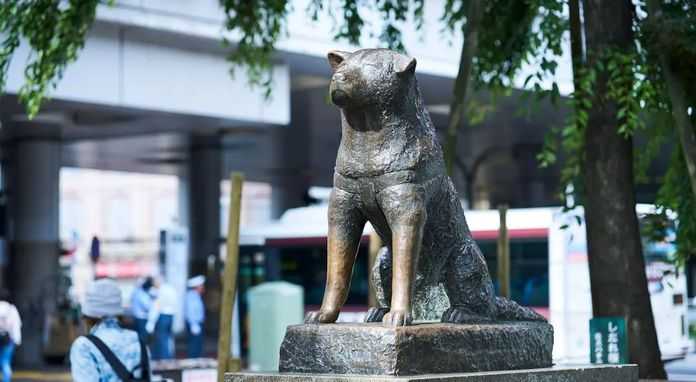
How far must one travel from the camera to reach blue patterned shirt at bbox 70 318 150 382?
23.6 feet

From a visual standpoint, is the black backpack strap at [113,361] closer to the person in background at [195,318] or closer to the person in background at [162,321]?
the person in background at [162,321]

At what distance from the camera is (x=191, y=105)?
2061cm

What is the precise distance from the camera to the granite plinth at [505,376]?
4.80 m

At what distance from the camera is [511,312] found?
5703 millimetres

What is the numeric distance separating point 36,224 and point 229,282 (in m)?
17.4

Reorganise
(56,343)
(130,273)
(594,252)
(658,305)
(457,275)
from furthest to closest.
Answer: (130,273) → (56,343) → (658,305) → (594,252) → (457,275)

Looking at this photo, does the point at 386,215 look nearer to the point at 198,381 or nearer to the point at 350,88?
the point at 350,88

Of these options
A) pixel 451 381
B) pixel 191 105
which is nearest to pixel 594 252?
pixel 451 381

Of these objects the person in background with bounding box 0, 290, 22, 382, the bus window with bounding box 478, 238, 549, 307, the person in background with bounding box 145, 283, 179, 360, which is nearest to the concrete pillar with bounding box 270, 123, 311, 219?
the person in background with bounding box 145, 283, 179, 360

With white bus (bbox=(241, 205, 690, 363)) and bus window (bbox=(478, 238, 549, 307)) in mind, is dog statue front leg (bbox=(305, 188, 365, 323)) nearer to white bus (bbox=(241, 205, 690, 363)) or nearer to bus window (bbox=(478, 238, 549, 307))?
white bus (bbox=(241, 205, 690, 363))

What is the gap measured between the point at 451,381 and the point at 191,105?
16166mm

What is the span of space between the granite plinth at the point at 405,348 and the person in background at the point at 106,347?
224cm

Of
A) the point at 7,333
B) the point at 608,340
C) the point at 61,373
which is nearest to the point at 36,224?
the point at 61,373

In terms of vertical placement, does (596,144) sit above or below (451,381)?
above
